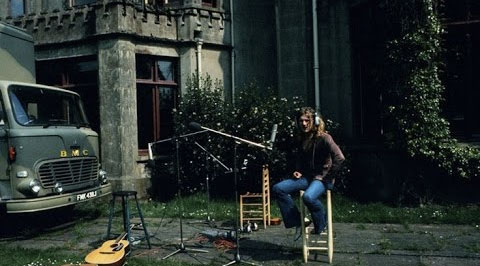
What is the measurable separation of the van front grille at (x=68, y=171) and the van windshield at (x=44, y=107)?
75 centimetres

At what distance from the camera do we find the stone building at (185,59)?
38.8 ft

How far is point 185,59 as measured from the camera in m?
13.2

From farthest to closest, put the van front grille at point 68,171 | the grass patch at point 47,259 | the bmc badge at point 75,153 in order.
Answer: the bmc badge at point 75,153 < the van front grille at point 68,171 < the grass patch at point 47,259

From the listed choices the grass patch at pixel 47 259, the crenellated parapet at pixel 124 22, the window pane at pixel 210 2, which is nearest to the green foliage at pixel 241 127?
the crenellated parapet at pixel 124 22

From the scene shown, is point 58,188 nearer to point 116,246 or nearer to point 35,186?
point 35,186

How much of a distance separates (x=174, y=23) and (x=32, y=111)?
5.61 metres

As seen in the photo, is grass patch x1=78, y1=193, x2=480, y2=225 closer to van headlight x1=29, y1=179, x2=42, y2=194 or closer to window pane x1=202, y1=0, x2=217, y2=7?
van headlight x1=29, y1=179, x2=42, y2=194

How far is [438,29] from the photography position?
33.0ft

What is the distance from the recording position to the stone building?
11820mm


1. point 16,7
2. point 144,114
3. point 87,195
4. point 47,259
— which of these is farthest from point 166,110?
point 47,259

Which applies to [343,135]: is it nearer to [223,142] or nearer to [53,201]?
[223,142]

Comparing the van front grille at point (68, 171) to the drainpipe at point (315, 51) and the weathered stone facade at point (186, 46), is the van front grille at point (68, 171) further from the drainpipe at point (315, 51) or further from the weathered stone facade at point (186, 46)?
the drainpipe at point (315, 51)

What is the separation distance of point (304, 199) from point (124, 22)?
769 centimetres

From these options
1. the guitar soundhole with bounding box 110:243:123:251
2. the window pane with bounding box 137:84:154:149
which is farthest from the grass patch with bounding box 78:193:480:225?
the window pane with bounding box 137:84:154:149
